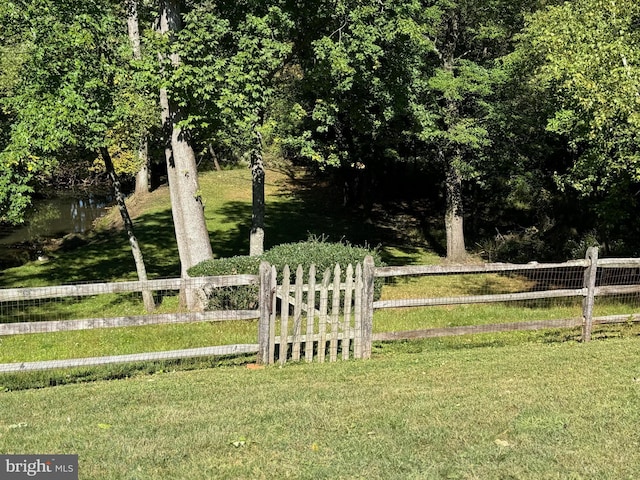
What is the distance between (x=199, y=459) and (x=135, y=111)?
1372 centimetres

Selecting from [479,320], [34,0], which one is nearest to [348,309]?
[479,320]

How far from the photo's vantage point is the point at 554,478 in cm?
470

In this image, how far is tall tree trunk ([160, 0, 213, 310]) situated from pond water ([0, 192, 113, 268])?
11.2 metres

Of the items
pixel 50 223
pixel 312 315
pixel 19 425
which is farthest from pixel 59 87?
pixel 50 223

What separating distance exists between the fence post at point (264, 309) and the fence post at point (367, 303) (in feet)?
4.72

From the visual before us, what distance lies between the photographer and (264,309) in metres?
8.48

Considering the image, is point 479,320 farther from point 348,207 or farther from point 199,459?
point 348,207

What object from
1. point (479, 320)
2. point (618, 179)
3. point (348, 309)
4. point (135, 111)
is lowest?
point (479, 320)

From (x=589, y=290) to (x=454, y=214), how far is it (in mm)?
13700

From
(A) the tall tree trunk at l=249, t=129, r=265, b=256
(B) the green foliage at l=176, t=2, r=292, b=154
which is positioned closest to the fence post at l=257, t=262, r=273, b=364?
(B) the green foliage at l=176, t=2, r=292, b=154

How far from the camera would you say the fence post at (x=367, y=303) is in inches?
350

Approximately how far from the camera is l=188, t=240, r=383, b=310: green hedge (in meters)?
12.4

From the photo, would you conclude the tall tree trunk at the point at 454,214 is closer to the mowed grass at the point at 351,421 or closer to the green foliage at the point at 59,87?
the green foliage at the point at 59,87

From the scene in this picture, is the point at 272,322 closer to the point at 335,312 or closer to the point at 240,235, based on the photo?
the point at 335,312
